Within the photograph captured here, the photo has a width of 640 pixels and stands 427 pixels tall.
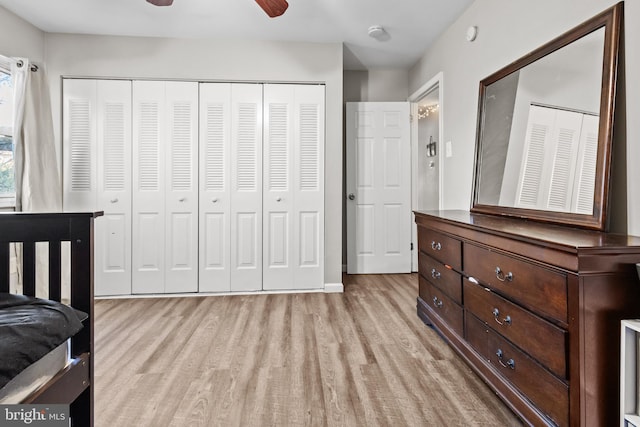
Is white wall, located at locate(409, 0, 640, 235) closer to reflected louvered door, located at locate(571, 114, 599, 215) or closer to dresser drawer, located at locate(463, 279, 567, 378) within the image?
reflected louvered door, located at locate(571, 114, 599, 215)

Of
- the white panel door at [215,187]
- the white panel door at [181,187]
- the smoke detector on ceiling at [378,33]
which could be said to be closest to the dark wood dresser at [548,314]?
the smoke detector on ceiling at [378,33]

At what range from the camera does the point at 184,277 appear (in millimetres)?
3383

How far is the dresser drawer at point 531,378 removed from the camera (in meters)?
1.22

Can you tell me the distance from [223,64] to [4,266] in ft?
8.68

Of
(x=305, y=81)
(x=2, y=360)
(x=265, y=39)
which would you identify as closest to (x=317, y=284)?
(x=305, y=81)

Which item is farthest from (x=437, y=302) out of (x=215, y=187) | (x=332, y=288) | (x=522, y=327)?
(x=215, y=187)

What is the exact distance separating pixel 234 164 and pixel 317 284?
4.81 feet

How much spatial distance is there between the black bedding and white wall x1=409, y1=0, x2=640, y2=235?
7.09ft

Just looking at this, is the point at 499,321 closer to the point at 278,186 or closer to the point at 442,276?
the point at 442,276

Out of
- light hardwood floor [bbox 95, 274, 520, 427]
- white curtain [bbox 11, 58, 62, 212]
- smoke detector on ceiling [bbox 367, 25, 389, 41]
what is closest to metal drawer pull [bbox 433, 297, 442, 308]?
light hardwood floor [bbox 95, 274, 520, 427]

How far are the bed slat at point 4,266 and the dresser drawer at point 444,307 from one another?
2.15 metres

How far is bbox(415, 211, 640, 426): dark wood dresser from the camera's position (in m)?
1.13

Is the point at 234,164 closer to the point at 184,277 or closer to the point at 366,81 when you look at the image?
the point at 184,277

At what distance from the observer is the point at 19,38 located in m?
2.94
